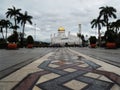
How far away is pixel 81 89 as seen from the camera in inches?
197

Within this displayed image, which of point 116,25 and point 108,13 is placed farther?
point 116,25

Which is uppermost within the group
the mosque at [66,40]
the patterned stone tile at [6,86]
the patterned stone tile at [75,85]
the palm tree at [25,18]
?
the palm tree at [25,18]

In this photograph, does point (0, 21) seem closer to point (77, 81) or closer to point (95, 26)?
point (95, 26)

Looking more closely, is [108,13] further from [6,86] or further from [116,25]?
[6,86]

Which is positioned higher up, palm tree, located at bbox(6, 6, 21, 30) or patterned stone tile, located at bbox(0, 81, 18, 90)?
palm tree, located at bbox(6, 6, 21, 30)

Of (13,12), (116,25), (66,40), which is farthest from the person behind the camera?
(66,40)

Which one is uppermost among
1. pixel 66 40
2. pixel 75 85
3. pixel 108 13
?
pixel 108 13

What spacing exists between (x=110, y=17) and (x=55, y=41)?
245 feet

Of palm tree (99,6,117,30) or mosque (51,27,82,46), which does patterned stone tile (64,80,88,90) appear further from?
mosque (51,27,82,46)

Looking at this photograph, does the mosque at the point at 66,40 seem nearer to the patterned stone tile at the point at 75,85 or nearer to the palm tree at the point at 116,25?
the palm tree at the point at 116,25

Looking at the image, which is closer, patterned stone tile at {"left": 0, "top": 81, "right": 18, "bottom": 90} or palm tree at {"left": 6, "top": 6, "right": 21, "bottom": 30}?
patterned stone tile at {"left": 0, "top": 81, "right": 18, "bottom": 90}

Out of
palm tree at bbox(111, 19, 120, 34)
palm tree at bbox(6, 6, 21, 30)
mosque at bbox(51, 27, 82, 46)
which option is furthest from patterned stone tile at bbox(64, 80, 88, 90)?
mosque at bbox(51, 27, 82, 46)

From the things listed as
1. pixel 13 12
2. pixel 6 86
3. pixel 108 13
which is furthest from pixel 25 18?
pixel 6 86

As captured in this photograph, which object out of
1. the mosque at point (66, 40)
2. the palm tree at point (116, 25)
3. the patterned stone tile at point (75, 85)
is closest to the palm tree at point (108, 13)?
the palm tree at point (116, 25)
